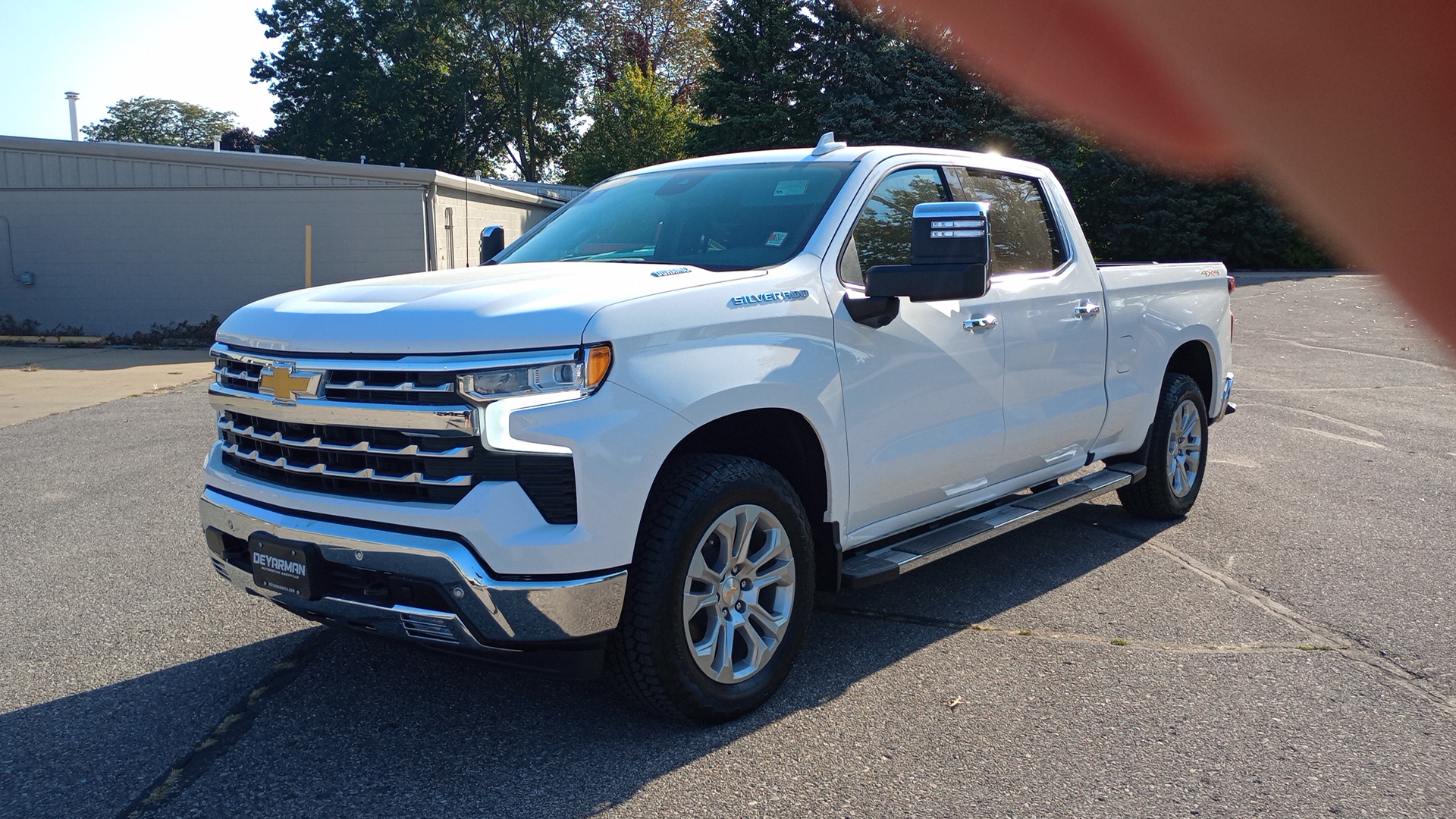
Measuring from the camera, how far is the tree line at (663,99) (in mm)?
31438

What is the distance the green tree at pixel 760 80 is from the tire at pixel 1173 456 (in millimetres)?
27448

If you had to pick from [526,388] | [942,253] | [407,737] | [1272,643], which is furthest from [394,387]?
[1272,643]

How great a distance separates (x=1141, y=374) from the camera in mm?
5785

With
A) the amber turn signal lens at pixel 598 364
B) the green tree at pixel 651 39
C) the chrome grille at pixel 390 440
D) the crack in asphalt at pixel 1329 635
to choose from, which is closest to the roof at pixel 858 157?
the amber turn signal lens at pixel 598 364

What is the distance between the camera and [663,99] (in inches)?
1828

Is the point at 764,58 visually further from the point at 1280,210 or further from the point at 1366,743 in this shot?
the point at 1366,743

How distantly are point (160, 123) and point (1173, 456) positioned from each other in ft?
297

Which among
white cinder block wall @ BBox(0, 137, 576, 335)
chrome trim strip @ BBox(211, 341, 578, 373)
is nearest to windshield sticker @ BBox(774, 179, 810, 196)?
chrome trim strip @ BBox(211, 341, 578, 373)

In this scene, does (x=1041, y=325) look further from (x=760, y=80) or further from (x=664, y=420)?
(x=760, y=80)

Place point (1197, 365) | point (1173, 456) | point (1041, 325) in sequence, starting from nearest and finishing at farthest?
point (1041, 325), point (1173, 456), point (1197, 365)

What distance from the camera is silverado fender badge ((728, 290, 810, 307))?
11.9 feet

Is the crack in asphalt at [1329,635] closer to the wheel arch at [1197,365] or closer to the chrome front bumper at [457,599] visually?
the wheel arch at [1197,365]

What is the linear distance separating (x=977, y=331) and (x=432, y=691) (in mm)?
2518

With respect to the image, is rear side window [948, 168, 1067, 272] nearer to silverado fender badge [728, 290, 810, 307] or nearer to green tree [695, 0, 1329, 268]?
silverado fender badge [728, 290, 810, 307]
